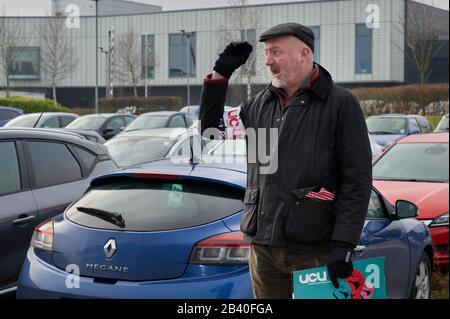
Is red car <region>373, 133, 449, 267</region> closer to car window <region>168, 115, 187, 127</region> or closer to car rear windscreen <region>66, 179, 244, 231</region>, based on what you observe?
car rear windscreen <region>66, 179, 244, 231</region>

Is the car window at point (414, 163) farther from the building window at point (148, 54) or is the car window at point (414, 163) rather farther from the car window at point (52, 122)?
the building window at point (148, 54)

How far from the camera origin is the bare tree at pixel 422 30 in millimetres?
35906

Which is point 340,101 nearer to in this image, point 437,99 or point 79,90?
point 437,99

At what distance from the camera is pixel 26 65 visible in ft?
178

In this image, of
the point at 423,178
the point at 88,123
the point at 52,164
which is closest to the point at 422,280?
the point at 423,178

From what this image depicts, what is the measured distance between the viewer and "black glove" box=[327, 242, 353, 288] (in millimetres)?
2898

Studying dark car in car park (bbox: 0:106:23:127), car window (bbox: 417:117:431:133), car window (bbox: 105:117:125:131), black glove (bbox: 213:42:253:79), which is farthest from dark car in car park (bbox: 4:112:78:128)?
black glove (bbox: 213:42:253:79)

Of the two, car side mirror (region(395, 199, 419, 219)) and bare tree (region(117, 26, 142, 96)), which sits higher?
bare tree (region(117, 26, 142, 96))

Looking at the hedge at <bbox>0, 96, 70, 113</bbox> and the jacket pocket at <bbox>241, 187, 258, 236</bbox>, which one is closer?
the jacket pocket at <bbox>241, 187, 258, 236</bbox>

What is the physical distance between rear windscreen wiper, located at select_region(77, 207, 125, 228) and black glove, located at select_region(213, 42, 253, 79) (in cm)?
114

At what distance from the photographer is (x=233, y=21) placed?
4453 cm

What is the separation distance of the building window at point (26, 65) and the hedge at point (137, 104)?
43.6ft

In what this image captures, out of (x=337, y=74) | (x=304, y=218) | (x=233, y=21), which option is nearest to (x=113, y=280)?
(x=304, y=218)
